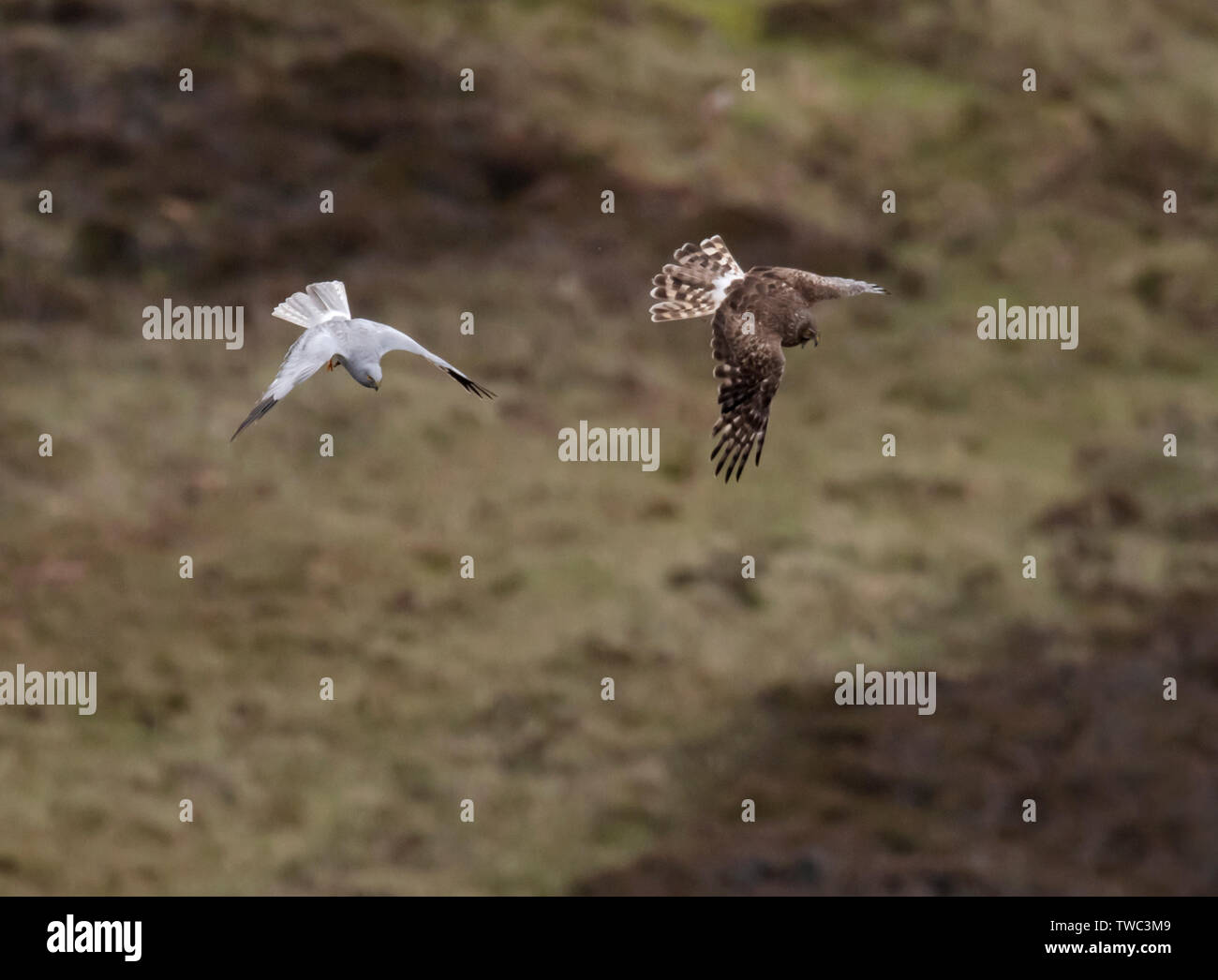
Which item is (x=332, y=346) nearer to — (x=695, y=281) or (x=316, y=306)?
(x=316, y=306)

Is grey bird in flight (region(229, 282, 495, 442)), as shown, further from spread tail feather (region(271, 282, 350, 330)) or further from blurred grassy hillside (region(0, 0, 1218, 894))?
blurred grassy hillside (region(0, 0, 1218, 894))

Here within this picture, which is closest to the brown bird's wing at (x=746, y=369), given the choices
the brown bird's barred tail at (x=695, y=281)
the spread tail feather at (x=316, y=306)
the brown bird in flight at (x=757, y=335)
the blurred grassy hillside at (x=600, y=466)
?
the brown bird in flight at (x=757, y=335)

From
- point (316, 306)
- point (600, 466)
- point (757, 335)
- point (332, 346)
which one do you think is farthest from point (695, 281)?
point (600, 466)

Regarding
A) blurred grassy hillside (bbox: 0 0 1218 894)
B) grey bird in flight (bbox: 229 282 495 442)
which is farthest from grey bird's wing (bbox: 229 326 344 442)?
blurred grassy hillside (bbox: 0 0 1218 894)

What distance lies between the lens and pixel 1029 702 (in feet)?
88.2

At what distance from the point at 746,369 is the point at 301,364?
3.55 metres

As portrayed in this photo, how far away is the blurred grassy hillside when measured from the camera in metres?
24.6

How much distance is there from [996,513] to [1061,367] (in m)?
3.77

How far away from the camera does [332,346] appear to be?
11852mm

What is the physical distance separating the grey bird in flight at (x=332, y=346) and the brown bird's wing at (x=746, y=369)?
229cm

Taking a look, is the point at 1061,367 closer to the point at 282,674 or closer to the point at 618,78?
the point at 618,78

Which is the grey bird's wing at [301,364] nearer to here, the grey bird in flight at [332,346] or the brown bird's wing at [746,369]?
the grey bird in flight at [332,346]

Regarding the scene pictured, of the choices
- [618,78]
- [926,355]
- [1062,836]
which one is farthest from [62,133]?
[1062,836]

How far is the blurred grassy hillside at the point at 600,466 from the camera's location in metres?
24.6
